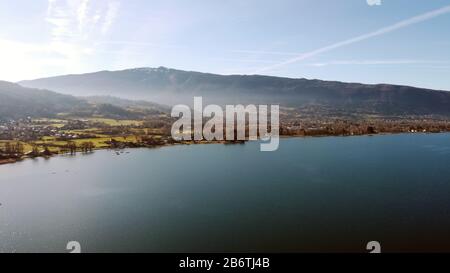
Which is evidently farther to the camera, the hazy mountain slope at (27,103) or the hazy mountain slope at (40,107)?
the hazy mountain slope at (40,107)

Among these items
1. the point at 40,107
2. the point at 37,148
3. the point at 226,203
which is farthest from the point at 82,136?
the point at 40,107

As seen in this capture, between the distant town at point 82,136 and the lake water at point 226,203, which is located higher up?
the distant town at point 82,136

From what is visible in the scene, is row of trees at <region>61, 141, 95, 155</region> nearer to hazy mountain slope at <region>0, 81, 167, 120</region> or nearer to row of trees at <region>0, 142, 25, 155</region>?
row of trees at <region>0, 142, 25, 155</region>

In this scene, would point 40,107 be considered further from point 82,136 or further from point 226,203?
point 226,203

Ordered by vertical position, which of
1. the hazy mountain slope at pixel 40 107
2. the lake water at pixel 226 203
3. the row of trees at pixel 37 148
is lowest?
the lake water at pixel 226 203

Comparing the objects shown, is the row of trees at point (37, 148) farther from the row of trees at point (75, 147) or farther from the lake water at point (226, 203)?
the lake water at point (226, 203)

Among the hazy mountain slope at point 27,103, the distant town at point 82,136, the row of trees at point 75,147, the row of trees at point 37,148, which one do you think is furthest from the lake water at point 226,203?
the hazy mountain slope at point 27,103

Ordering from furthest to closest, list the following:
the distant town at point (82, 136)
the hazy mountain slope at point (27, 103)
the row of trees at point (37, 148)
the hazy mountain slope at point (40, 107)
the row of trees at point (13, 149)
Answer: the hazy mountain slope at point (40, 107) → the hazy mountain slope at point (27, 103) → the distant town at point (82, 136) → the row of trees at point (37, 148) → the row of trees at point (13, 149)

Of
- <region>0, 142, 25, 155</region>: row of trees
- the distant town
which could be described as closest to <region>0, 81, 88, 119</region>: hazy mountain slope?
the distant town
